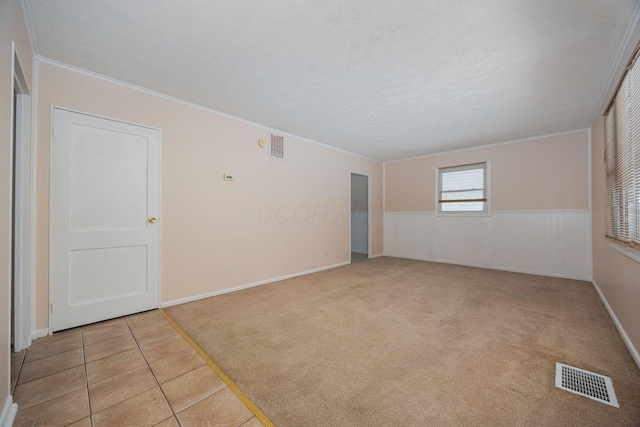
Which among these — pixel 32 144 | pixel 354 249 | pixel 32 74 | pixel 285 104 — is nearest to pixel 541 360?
pixel 285 104

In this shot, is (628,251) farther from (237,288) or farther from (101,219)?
(101,219)

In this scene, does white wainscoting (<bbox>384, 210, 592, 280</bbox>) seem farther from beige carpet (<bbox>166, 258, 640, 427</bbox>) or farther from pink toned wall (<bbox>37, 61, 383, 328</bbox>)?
pink toned wall (<bbox>37, 61, 383, 328</bbox>)

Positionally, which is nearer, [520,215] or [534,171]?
[534,171]

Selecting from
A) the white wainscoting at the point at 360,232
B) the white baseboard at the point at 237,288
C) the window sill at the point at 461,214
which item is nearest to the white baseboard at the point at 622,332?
the window sill at the point at 461,214

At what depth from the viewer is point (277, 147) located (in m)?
4.34

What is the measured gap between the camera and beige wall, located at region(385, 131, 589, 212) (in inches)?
172

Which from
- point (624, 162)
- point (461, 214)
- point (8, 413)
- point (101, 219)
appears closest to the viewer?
point (8, 413)

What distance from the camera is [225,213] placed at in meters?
3.65

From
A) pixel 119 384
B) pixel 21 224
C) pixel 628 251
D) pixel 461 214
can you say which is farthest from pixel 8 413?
pixel 461 214

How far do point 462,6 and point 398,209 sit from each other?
5252 millimetres

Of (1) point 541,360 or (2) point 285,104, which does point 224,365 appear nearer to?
(1) point 541,360

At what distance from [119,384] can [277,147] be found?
3.60 m

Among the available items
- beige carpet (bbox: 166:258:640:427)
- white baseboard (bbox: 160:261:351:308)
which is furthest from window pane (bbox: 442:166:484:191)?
white baseboard (bbox: 160:261:351:308)

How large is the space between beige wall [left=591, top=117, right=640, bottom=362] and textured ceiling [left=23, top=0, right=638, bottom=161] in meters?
0.80
